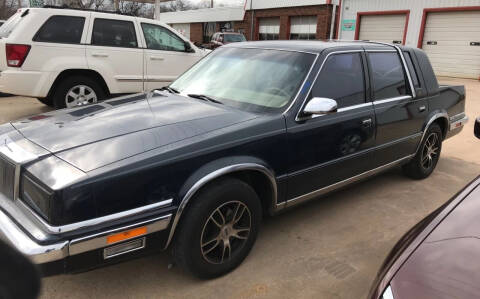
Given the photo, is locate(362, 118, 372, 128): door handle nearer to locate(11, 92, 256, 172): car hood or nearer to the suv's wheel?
locate(11, 92, 256, 172): car hood

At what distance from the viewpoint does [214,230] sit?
110 inches

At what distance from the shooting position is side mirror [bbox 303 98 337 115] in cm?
309

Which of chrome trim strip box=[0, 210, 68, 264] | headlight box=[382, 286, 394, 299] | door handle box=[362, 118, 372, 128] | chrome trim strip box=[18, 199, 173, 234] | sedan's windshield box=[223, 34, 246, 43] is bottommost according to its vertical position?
chrome trim strip box=[0, 210, 68, 264]

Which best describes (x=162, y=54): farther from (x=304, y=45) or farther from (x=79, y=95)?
(x=304, y=45)

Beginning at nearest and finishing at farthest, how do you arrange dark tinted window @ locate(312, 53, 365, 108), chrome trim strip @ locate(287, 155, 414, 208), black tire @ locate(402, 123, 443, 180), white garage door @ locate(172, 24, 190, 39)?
chrome trim strip @ locate(287, 155, 414, 208) < dark tinted window @ locate(312, 53, 365, 108) < black tire @ locate(402, 123, 443, 180) < white garage door @ locate(172, 24, 190, 39)

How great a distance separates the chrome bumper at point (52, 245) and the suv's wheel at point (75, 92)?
481cm

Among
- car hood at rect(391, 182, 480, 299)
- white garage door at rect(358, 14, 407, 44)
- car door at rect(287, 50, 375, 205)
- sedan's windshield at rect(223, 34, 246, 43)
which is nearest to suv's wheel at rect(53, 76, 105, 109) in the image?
car door at rect(287, 50, 375, 205)

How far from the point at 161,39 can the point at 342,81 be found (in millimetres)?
5213

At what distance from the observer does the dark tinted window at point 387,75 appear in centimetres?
401

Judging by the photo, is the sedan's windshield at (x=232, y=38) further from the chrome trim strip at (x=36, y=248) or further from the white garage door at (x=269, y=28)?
the chrome trim strip at (x=36, y=248)

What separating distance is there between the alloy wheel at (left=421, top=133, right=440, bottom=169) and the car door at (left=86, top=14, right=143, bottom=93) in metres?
5.23

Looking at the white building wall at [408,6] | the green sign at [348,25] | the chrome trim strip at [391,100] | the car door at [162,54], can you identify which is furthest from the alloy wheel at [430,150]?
the green sign at [348,25]

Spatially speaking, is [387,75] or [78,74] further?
[78,74]

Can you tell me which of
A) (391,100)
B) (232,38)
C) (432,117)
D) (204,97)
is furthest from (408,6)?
(204,97)
